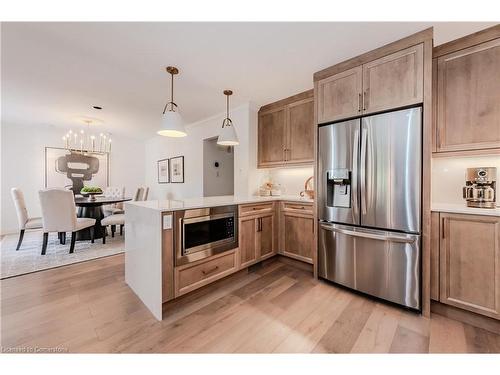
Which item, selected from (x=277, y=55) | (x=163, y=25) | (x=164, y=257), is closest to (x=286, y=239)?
(x=164, y=257)

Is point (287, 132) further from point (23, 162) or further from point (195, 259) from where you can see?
point (23, 162)

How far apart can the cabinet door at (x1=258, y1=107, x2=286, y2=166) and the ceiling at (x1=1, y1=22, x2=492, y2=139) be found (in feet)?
0.87

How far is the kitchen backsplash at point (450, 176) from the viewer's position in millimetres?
1987

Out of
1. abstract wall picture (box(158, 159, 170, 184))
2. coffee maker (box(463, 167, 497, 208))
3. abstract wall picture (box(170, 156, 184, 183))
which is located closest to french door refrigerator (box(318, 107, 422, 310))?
coffee maker (box(463, 167, 497, 208))

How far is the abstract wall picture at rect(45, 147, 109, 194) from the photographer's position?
4973 mm

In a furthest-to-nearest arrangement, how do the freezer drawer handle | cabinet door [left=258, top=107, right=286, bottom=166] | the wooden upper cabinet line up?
1. cabinet door [left=258, top=107, right=286, bottom=166]
2. the wooden upper cabinet
3. the freezer drawer handle

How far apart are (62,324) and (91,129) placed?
511 centimetres

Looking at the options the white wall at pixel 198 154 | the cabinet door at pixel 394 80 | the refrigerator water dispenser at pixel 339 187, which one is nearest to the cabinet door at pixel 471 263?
the refrigerator water dispenser at pixel 339 187

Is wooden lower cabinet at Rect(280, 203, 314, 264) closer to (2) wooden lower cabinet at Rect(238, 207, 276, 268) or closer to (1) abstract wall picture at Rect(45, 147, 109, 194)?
(2) wooden lower cabinet at Rect(238, 207, 276, 268)

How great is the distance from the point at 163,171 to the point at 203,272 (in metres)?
4.34

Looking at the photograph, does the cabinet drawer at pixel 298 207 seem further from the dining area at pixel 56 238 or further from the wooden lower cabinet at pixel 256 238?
the dining area at pixel 56 238
